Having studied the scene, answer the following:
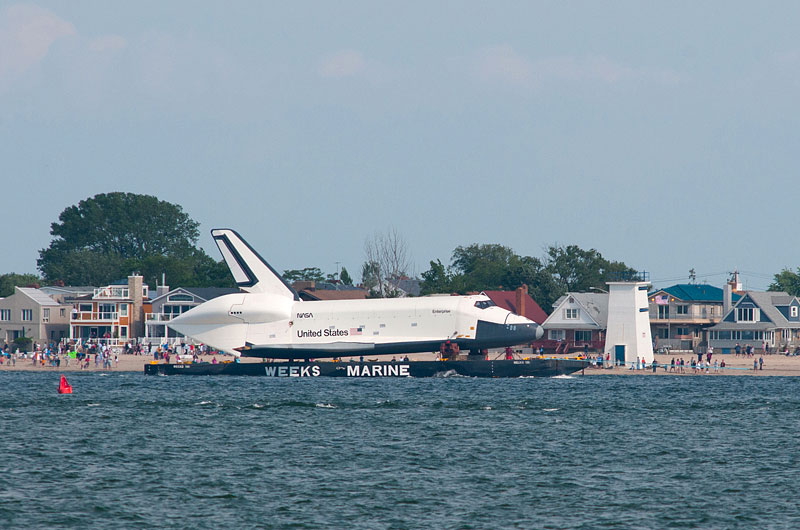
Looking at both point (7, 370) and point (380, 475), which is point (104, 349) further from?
point (380, 475)

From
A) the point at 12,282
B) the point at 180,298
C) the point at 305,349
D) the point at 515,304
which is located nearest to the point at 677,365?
the point at 305,349

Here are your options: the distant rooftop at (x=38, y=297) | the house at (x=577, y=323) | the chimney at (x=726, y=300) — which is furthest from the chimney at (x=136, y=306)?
the chimney at (x=726, y=300)

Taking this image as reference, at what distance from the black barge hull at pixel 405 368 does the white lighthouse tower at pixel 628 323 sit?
32.7 feet

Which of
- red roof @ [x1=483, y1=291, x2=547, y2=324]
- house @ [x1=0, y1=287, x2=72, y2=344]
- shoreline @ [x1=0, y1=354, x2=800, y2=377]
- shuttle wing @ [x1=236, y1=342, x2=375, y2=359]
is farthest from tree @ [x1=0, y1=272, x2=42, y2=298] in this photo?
shuttle wing @ [x1=236, y1=342, x2=375, y2=359]

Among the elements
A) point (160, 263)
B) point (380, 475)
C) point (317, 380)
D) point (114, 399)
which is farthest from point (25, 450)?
point (160, 263)

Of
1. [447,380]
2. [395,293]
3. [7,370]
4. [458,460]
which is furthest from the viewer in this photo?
[395,293]

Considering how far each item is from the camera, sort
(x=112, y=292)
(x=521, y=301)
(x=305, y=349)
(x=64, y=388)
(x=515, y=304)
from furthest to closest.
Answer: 1. (x=515, y=304)
2. (x=112, y=292)
3. (x=521, y=301)
4. (x=305, y=349)
5. (x=64, y=388)

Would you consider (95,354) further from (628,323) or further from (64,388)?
(628,323)

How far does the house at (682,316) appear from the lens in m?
110

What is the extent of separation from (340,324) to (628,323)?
23481mm

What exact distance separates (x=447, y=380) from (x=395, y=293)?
46010 mm

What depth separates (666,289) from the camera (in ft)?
367

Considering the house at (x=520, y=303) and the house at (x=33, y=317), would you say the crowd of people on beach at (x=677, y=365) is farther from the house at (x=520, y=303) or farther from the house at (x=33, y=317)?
the house at (x=33, y=317)

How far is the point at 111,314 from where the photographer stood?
117 meters
